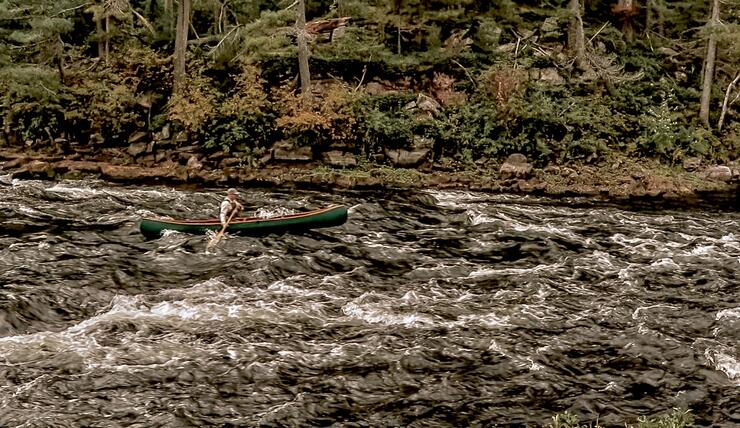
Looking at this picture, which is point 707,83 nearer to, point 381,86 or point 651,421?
point 381,86

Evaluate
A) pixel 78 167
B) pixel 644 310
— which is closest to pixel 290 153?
pixel 78 167

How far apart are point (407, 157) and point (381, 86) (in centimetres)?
429

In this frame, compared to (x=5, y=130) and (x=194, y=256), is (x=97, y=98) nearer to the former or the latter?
(x=5, y=130)

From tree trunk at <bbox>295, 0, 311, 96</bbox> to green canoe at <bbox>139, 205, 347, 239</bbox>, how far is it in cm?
889

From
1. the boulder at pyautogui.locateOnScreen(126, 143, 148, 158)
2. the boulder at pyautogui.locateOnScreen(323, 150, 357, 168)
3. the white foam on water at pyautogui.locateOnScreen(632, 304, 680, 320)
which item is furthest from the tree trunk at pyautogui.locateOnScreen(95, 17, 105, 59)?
the white foam on water at pyautogui.locateOnScreen(632, 304, 680, 320)

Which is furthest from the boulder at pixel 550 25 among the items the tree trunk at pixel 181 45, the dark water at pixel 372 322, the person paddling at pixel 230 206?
the person paddling at pixel 230 206

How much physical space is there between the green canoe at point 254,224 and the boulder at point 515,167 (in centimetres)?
815

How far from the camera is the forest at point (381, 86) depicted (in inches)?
942

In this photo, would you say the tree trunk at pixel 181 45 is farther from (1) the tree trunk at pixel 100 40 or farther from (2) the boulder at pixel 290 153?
(2) the boulder at pixel 290 153

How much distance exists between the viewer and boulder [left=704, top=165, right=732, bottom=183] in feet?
75.3

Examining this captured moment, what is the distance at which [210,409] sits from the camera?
8.85 meters

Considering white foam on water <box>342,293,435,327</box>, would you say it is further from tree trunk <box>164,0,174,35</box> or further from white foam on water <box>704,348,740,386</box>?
tree trunk <box>164,0,174,35</box>

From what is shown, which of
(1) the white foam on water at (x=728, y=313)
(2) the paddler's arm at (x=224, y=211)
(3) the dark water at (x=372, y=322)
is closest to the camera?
(3) the dark water at (x=372, y=322)

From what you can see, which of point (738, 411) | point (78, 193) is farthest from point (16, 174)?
point (738, 411)
